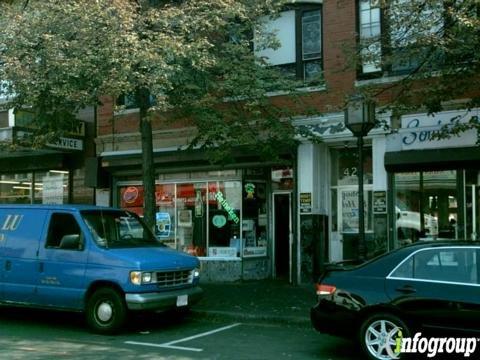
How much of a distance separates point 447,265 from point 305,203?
7399 mm

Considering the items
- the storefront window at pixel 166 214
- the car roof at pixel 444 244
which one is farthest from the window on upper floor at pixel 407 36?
the storefront window at pixel 166 214

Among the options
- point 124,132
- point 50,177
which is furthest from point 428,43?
point 50,177

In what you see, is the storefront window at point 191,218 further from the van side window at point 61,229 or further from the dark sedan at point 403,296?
the dark sedan at point 403,296

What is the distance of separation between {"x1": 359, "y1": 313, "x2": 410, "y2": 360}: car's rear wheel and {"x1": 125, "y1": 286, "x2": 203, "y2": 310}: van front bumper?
338 cm

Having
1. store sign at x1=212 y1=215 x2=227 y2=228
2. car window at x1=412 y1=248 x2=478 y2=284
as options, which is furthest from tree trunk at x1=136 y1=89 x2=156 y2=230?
car window at x1=412 y1=248 x2=478 y2=284

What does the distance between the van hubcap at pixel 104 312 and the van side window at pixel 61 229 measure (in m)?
1.14

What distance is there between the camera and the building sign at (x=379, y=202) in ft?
44.7

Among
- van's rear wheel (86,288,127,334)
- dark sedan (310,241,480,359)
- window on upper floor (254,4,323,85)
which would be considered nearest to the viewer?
dark sedan (310,241,480,359)

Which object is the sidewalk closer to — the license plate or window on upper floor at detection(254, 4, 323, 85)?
the license plate

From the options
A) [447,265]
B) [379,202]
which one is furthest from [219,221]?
[447,265]

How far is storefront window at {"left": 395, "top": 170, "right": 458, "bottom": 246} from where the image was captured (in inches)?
519

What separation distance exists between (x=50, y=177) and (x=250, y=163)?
701 centimetres

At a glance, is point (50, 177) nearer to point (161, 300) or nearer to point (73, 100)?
point (73, 100)

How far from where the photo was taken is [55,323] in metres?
10.6
